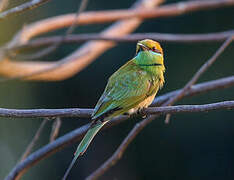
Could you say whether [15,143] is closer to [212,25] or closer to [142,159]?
[142,159]

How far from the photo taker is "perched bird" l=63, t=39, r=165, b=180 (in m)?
1.86

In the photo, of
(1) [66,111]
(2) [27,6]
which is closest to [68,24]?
(2) [27,6]

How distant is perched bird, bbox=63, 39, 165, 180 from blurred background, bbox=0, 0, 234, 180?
7.21 ft

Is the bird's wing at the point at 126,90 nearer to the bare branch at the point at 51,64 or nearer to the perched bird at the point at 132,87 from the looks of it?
the perched bird at the point at 132,87

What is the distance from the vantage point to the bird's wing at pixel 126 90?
1956mm

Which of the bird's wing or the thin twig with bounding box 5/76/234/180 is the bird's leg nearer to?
the bird's wing

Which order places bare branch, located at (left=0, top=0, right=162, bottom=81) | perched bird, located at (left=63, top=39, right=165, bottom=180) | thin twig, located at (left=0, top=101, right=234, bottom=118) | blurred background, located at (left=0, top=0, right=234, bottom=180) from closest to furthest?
thin twig, located at (left=0, top=101, right=234, bottom=118) → perched bird, located at (left=63, top=39, right=165, bottom=180) → bare branch, located at (left=0, top=0, right=162, bottom=81) → blurred background, located at (left=0, top=0, right=234, bottom=180)

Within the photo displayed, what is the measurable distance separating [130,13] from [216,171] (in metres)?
1.83

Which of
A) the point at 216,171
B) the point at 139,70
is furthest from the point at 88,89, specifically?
the point at 139,70

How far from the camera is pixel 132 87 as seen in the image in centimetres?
213

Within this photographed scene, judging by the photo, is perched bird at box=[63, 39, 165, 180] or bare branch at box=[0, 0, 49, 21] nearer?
bare branch at box=[0, 0, 49, 21]

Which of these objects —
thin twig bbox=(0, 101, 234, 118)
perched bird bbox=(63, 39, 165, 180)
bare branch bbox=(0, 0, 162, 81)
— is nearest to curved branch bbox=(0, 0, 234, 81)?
bare branch bbox=(0, 0, 162, 81)

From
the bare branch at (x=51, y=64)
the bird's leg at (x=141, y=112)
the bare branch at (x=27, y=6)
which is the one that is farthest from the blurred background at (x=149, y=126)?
the bare branch at (x=27, y=6)

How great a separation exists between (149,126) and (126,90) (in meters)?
2.56
